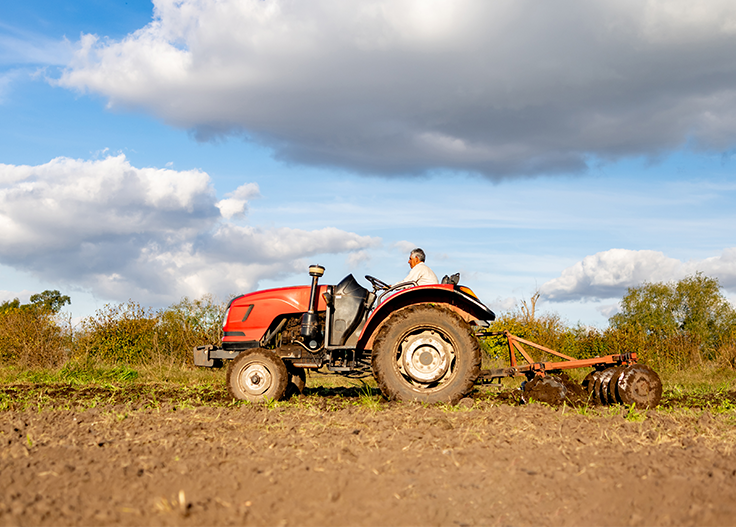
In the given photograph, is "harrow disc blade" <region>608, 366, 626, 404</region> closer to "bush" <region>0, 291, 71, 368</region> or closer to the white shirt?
the white shirt

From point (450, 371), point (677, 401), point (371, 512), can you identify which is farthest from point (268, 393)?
point (677, 401)

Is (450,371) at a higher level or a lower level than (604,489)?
higher

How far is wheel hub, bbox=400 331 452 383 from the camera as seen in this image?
653cm

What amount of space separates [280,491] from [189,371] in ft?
32.4

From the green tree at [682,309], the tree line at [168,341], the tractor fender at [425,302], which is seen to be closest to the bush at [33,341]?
the tree line at [168,341]

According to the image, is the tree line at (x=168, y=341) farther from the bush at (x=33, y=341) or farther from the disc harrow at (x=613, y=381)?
the disc harrow at (x=613, y=381)

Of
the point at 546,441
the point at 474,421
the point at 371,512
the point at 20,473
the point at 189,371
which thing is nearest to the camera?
the point at 371,512

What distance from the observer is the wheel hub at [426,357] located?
6531 millimetres

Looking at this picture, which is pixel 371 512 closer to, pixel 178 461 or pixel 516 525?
pixel 516 525

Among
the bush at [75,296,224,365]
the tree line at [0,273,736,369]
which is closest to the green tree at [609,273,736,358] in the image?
the tree line at [0,273,736,369]

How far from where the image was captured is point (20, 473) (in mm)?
3582

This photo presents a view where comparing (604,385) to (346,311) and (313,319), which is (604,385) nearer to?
(346,311)

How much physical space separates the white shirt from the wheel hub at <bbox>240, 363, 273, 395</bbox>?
6.69 ft

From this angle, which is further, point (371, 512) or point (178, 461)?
point (178, 461)
